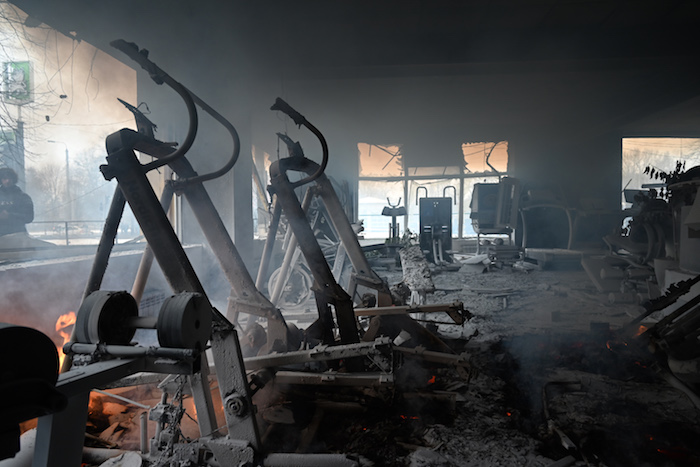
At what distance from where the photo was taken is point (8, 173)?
3516mm

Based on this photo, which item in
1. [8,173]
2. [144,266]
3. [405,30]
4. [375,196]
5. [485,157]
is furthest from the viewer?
[375,196]

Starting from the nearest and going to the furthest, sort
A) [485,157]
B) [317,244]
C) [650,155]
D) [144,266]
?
[144,266] < [317,244] < [650,155] < [485,157]

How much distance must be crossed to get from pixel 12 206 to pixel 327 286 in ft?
10.4

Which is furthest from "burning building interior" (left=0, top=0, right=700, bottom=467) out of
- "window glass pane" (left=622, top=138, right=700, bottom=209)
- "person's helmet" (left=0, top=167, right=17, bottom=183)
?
"window glass pane" (left=622, top=138, right=700, bottom=209)

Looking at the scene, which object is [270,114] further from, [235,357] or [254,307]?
[235,357]

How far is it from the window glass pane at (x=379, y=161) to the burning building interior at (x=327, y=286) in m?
5.80

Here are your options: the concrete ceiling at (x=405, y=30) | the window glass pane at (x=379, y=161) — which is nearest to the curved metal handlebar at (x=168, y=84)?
the concrete ceiling at (x=405, y=30)

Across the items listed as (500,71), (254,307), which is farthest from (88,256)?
(500,71)

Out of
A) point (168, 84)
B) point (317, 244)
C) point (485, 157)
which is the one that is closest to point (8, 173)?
point (168, 84)

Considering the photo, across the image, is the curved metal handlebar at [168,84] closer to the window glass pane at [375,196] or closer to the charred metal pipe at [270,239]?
the charred metal pipe at [270,239]

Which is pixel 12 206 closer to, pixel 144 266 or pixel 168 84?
pixel 144 266

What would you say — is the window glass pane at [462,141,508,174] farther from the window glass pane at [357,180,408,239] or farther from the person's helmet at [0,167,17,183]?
the person's helmet at [0,167,17,183]

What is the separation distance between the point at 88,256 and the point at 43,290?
0.72 meters

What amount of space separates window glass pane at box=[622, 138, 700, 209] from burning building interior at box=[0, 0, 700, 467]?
12.9 feet
